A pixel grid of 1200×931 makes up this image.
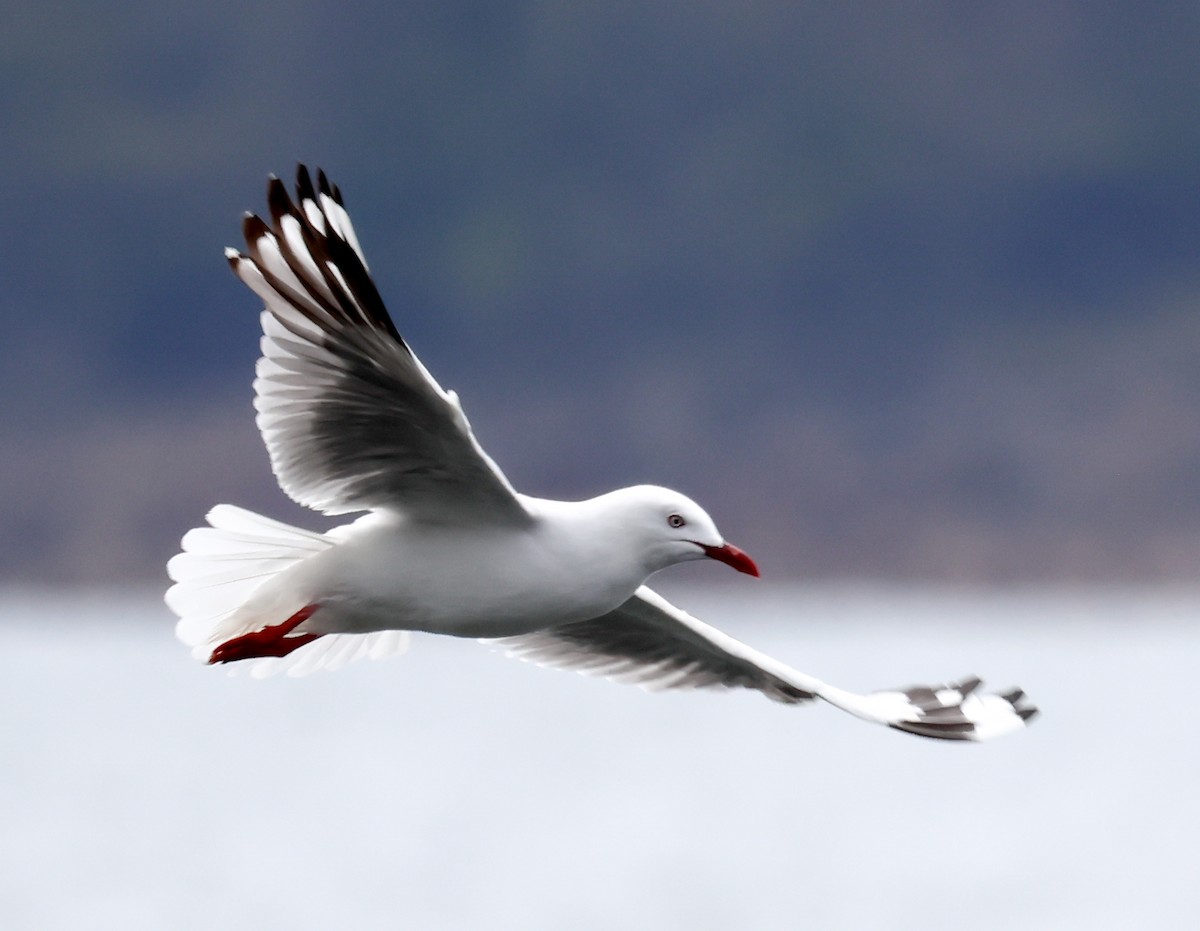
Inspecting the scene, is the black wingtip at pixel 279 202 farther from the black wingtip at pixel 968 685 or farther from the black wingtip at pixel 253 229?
the black wingtip at pixel 968 685

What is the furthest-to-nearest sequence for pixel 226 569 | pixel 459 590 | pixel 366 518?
pixel 226 569, pixel 366 518, pixel 459 590

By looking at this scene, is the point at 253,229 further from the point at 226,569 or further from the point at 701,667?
the point at 701,667

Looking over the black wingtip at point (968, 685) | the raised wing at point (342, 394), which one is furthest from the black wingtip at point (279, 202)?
the black wingtip at point (968, 685)

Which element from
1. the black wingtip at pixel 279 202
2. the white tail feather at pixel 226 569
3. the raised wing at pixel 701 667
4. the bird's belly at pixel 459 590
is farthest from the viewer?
the raised wing at pixel 701 667

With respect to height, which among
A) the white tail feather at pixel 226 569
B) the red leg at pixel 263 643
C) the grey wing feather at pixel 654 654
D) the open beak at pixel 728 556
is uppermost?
the grey wing feather at pixel 654 654

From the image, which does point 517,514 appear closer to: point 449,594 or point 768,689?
point 449,594

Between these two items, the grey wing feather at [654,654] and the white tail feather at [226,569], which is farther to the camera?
the grey wing feather at [654,654]

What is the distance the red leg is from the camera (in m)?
4.50

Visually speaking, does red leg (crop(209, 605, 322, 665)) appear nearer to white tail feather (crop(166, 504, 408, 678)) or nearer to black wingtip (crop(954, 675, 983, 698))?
white tail feather (crop(166, 504, 408, 678))

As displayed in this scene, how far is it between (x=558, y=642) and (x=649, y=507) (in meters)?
1.35

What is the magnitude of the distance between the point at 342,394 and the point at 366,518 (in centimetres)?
43

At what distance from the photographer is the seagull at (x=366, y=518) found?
4.11m

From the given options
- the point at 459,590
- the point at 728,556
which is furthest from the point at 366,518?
the point at 728,556

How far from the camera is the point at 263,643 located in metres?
4.50
